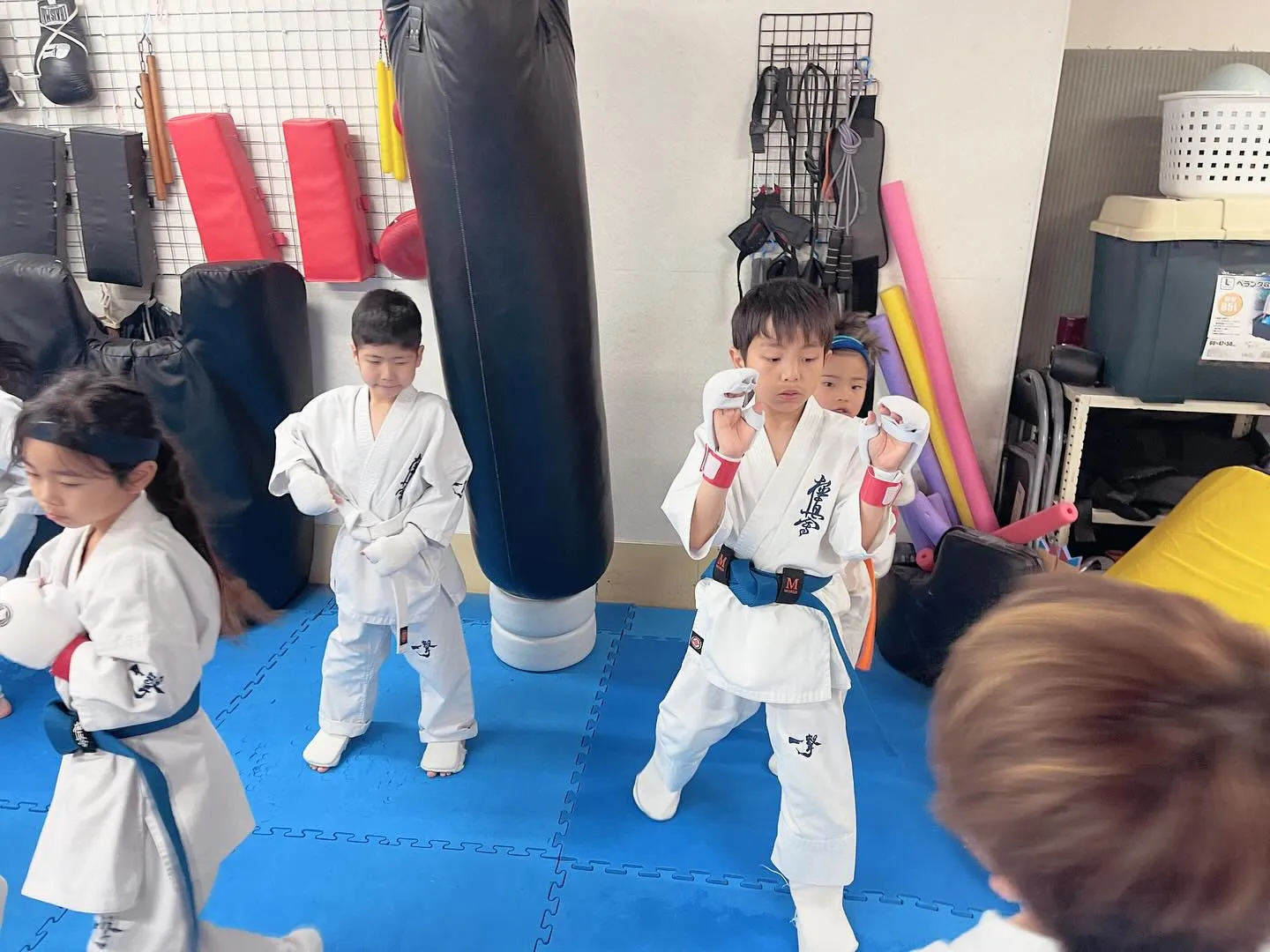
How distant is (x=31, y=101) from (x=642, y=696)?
3425 mm

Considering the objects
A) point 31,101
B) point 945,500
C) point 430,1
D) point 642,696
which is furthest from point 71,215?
point 945,500

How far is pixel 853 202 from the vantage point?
9.99 feet

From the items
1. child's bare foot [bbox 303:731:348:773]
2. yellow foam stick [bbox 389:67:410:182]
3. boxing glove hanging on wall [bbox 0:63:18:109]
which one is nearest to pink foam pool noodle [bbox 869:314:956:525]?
yellow foam stick [bbox 389:67:410:182]

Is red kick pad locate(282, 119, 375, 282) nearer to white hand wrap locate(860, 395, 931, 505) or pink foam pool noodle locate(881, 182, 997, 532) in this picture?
pink foam pool noodle locate(881, 182, 997, 532)

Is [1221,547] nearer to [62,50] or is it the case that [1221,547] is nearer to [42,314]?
[42,314]

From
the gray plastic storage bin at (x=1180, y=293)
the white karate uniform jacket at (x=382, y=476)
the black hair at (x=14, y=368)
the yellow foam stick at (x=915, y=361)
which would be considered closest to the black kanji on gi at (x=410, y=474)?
the white karate uniform jacket at (x=382, y=476)

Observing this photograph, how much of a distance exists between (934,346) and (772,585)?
146cm

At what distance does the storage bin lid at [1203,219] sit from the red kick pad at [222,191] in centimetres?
315

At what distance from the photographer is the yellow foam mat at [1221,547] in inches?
101

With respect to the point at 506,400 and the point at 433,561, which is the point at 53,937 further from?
the point at 506,400

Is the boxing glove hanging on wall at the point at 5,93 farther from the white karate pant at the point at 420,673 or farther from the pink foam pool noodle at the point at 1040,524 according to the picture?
the pink foam pool noodle at the point at 1040,524

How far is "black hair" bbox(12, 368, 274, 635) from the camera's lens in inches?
60.8

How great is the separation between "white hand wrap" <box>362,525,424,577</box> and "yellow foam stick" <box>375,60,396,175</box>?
1.56 metres

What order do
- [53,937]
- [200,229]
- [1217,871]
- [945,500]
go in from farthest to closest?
1. [200,229]
2. [945,500]
3. [53,937]
4. [1217,871]
